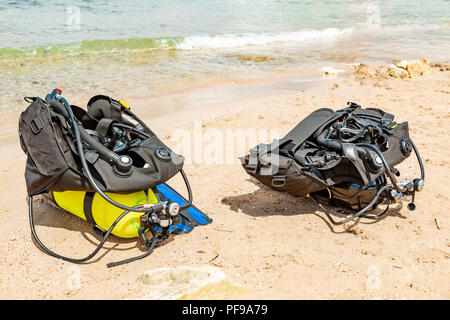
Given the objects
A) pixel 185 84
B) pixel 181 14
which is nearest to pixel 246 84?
pixel 185 84

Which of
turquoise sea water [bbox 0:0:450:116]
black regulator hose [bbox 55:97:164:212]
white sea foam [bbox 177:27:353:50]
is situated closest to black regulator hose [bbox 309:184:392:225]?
black regulator hose [bbox 55:97:164:212]

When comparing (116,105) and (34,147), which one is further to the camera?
(116,105)

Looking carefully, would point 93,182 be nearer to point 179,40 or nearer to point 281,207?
point 281,207

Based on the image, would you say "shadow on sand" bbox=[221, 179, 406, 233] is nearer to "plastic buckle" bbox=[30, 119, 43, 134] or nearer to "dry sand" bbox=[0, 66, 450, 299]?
"dry sand" bbox=[0, 66, 450, 299]

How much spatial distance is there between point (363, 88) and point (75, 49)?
309 inches

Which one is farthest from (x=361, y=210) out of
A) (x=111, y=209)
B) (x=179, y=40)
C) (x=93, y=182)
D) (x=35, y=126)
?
(x=179, y=40)

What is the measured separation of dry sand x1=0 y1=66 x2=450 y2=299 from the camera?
2430 mm

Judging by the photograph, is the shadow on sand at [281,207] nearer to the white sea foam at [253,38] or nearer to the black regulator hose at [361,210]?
the black regulator hose at [361,210]

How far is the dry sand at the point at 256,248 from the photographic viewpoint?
243 centimetres

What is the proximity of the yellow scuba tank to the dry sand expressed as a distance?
163 millimetres

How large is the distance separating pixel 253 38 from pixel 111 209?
41.0ft

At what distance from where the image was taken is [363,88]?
7.36 meters

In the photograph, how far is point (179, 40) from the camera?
1312 cm

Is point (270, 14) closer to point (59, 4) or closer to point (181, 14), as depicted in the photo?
point (181, 14)
